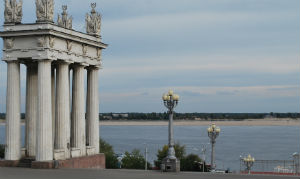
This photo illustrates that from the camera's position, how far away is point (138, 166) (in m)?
74.1

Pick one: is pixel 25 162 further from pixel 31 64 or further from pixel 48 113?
pixel 31 64

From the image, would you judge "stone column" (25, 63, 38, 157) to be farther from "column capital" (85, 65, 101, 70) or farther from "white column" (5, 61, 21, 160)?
"column capital" (85, 65, 101, 70)

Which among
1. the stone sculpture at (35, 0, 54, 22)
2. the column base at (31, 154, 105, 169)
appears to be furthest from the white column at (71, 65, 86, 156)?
the stone sculpture at (35, 0, 54, 22)

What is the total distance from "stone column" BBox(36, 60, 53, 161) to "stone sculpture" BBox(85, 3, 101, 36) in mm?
7091

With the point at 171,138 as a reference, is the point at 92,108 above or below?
above

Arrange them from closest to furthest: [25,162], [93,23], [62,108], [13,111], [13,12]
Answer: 1. [13,111]
2. [25,162]
3. [13,12]
4. [62,108]
5. [93,23]

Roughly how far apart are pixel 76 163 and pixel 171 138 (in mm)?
7267

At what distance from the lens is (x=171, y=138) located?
28984 millimetres

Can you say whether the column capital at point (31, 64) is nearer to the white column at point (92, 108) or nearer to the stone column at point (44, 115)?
the stone column at point (44, 115)

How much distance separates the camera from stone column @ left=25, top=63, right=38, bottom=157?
33406mm

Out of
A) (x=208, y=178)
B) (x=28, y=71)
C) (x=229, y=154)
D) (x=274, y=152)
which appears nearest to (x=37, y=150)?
(x=28, y=71)

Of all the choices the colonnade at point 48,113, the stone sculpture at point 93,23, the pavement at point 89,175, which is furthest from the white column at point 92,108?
the pavement at point 89,175

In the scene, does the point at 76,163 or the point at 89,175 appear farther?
the point at 76,163

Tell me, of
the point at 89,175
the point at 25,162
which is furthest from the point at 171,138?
the point at 25,162
